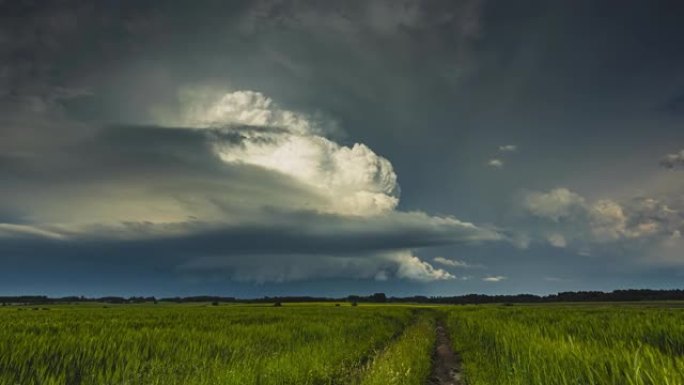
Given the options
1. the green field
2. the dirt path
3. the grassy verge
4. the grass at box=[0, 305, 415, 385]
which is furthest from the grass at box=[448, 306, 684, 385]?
the grass at box=[0, 305, 415, 385]

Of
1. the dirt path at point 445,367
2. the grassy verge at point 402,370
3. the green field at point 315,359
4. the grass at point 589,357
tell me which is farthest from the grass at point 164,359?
the grass at point 589,357

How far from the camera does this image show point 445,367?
64.1 feet

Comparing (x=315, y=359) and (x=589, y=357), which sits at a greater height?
(x=589, y=357)

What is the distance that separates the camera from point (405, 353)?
18.2 meters

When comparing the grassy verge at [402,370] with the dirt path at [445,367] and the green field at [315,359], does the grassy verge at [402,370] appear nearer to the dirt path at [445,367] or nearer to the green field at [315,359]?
the green field at [315,359]

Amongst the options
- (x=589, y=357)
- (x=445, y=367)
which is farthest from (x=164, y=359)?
(x=445, y=367)

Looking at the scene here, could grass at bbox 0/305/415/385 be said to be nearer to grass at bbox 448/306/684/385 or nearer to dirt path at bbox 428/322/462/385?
dirt path at bbox 428/322/462/385

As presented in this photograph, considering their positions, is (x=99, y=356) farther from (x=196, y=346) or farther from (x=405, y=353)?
(x=405, y=353)

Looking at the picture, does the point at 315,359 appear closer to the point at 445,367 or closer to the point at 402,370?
the point at 402,370

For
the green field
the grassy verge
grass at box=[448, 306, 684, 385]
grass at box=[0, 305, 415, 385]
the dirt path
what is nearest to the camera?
grass at box=[448, 306, 684, 385]

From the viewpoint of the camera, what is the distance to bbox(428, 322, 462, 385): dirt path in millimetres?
16016

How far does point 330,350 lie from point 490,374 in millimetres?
6535

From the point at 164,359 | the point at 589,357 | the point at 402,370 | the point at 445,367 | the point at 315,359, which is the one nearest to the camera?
the point at 589,357

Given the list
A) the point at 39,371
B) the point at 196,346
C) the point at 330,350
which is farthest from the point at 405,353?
the point at 39,371
